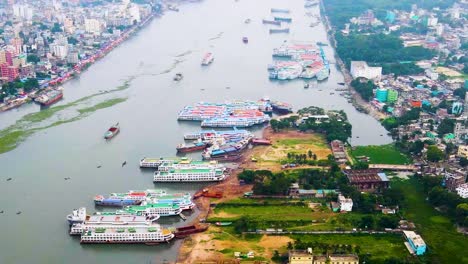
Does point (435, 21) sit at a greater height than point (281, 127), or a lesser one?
greater

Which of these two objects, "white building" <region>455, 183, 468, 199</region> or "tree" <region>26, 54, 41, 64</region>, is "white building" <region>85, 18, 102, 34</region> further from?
"white building" <region>455, 183, 468, 199</region>

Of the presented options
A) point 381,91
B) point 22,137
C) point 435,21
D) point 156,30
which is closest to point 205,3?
point 156,30

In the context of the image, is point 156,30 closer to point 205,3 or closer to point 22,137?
point 205,3

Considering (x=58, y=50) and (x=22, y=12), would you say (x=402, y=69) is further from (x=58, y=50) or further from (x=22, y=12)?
(x=22, y=12)

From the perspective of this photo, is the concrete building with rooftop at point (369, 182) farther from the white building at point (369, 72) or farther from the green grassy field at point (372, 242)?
the white building at point (369, 72)

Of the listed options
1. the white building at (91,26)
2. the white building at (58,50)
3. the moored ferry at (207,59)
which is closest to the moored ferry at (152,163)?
the moored ferry at (207,59)

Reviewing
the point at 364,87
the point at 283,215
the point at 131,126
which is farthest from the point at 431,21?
the point at 283,215
